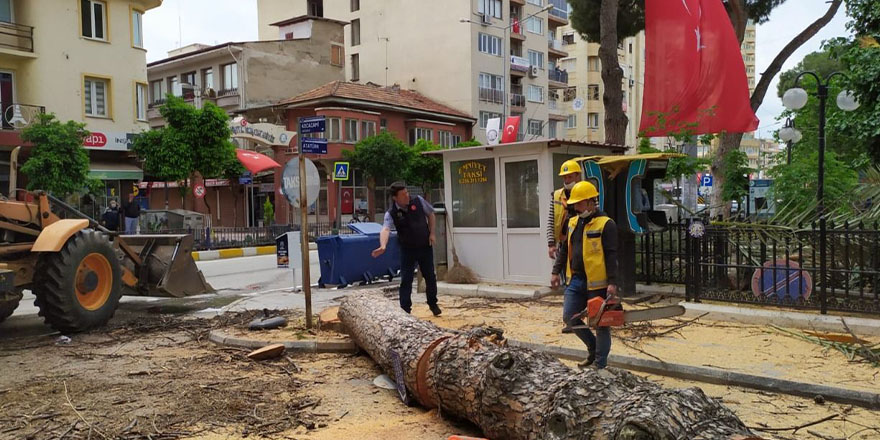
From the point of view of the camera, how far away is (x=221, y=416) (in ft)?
16.2

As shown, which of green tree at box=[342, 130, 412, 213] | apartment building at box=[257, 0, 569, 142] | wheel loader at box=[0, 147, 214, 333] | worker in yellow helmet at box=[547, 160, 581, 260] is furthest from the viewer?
apartment building at box=[257, 0, 569, 142]

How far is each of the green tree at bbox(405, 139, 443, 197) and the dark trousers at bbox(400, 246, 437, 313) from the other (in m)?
28.2

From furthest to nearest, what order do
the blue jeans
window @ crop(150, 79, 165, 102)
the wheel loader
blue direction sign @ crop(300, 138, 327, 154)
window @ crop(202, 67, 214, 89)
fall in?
window @ crop(150, 79, 165, 102), window @ crop(202, 67, 214, 89), blue direction sign @ crop(300, 138, 327, 154), the wheel loader, the blue jeans

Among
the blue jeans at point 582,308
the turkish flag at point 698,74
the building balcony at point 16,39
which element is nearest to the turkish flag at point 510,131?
the turkish flag at point 698,74

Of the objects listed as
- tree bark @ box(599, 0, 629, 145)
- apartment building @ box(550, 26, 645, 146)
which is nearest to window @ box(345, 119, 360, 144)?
tree bark @ box(599, 0, 629, 145)

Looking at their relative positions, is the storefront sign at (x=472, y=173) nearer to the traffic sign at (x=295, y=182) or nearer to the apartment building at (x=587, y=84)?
the traffic sign at (x=295, y=182)

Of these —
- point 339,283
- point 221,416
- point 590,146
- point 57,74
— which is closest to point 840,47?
point 590,146

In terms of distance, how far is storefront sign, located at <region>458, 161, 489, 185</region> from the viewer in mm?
11422

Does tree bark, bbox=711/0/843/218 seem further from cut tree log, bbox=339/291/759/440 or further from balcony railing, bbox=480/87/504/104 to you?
balcony railing, bbox=480/87/504/104

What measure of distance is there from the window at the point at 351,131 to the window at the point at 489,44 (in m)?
13.6

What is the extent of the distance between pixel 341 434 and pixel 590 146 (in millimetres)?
7447

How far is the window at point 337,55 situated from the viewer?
151 feet

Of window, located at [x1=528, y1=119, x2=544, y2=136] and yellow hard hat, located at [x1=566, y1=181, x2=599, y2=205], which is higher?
window, located at [x1=528, y1=119, x2=544, y2=136]

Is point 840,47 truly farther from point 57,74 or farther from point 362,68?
point 362,68
